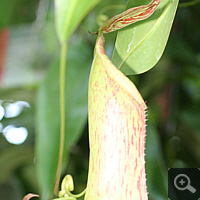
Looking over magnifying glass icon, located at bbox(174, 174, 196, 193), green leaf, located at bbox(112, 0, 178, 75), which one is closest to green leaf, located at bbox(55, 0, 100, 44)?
green leaf, located at bbox(112, 0, 178, 75)

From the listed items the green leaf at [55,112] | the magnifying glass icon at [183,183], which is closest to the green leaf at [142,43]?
the green leaf at [55,112]

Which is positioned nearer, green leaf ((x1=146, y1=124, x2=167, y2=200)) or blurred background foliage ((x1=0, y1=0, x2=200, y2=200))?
green leaf ((x1=146, y1=124, x2=167, y2=200))

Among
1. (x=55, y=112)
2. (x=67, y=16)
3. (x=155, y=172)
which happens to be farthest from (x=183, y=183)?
(x=67, y=16)

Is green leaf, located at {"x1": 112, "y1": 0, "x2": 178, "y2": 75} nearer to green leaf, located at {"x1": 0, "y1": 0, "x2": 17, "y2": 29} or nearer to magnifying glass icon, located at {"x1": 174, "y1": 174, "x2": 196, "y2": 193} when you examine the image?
green leaf, located at {"x1": 0, "y1": 0, "x2": 17, "y2": 29}

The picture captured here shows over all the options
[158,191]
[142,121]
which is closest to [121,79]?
[142,121]

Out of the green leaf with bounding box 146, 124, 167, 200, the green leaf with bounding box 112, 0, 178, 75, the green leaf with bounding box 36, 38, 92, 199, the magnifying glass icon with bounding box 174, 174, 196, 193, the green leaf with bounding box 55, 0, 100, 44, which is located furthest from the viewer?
the magnifying glass icon with bounding box 174, 174, 196, 193

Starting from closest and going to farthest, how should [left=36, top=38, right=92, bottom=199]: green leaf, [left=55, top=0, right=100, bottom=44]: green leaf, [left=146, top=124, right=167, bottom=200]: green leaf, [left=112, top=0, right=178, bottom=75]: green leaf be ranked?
[left=55, top=0, right=100, bottom=44]: green leaf
[left=112, top=0, right=178, bottom=75]: green leaf
[left=36, top=38, right=92, bottom=199]: green leaf
[left=146, top=124, right=167, bottom=200]: green leaf

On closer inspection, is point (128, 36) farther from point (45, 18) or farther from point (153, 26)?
point (45, 18)
